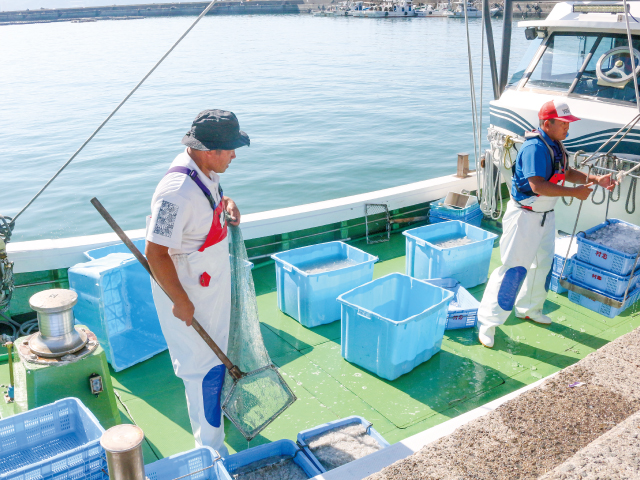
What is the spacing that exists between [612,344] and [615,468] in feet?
3.53

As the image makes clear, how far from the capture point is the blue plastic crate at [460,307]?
439 cm

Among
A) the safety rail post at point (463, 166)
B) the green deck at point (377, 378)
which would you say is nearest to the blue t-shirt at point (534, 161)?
the green deck at point (377, 378)

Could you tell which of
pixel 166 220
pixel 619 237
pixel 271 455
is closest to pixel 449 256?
pixel 619 237

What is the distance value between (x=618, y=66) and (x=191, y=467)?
524 centimetres

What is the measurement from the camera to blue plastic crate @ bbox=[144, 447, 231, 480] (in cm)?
233

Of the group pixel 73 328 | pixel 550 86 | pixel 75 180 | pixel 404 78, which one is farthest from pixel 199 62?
pixel 73 328

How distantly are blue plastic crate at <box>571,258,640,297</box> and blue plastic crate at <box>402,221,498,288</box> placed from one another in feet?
2.74

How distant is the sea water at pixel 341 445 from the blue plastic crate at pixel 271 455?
0.09 m

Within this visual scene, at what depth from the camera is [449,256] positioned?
4.74 meters

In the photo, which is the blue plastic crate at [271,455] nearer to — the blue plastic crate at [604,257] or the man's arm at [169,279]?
the man's arm at [169,279]

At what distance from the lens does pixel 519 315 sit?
179 inches

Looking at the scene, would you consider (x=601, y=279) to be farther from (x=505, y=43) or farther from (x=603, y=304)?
(x=505, y=43)

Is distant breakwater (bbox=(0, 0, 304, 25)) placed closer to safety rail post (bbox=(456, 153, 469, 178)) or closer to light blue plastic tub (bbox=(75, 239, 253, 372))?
safety rail post (bbox=(456, 153, 469, 178))

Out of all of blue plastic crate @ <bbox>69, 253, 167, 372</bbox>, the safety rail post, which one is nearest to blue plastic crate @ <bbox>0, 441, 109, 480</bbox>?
blue plastic crate @ <bbox>69, 253, 167, 372</bbox>
